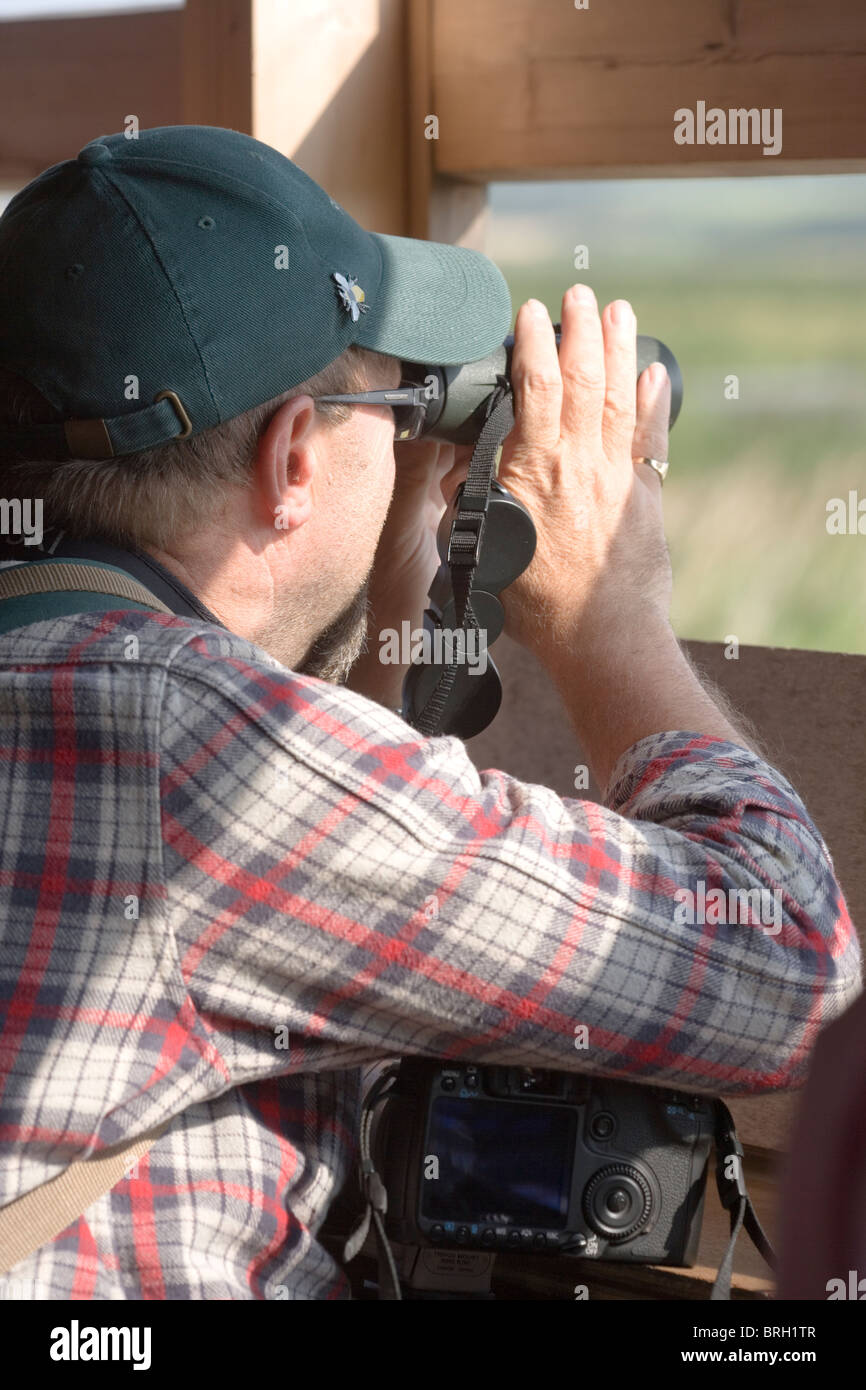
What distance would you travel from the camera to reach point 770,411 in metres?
2.09

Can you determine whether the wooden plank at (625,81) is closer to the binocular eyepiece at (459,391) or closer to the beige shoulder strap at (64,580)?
the binocular eyepiece at (459,391)

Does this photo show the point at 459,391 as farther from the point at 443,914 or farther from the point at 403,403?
the point at 443,914

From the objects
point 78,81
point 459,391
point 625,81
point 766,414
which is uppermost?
point 78,81

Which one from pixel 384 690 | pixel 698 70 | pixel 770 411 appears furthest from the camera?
A: pixel 770 411

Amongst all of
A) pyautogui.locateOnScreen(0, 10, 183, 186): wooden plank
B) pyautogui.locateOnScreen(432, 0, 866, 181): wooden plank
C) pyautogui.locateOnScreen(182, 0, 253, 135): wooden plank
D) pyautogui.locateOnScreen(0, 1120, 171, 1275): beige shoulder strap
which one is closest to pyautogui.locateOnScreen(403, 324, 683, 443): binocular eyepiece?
pyautogui.locateOnScreen(432, 0, 866, 181): wooden plank

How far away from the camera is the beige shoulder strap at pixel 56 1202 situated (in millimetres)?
845

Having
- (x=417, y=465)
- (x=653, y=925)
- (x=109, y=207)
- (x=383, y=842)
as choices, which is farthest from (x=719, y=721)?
(x=109, y=207)

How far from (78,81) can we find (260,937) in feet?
4.08

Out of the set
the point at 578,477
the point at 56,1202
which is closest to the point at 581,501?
the point at 578,477

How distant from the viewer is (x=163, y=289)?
104 cm

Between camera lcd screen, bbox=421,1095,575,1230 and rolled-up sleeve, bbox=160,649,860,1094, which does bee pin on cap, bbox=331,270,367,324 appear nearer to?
rolled-up sleeve, bbox=160,649,860,1094
